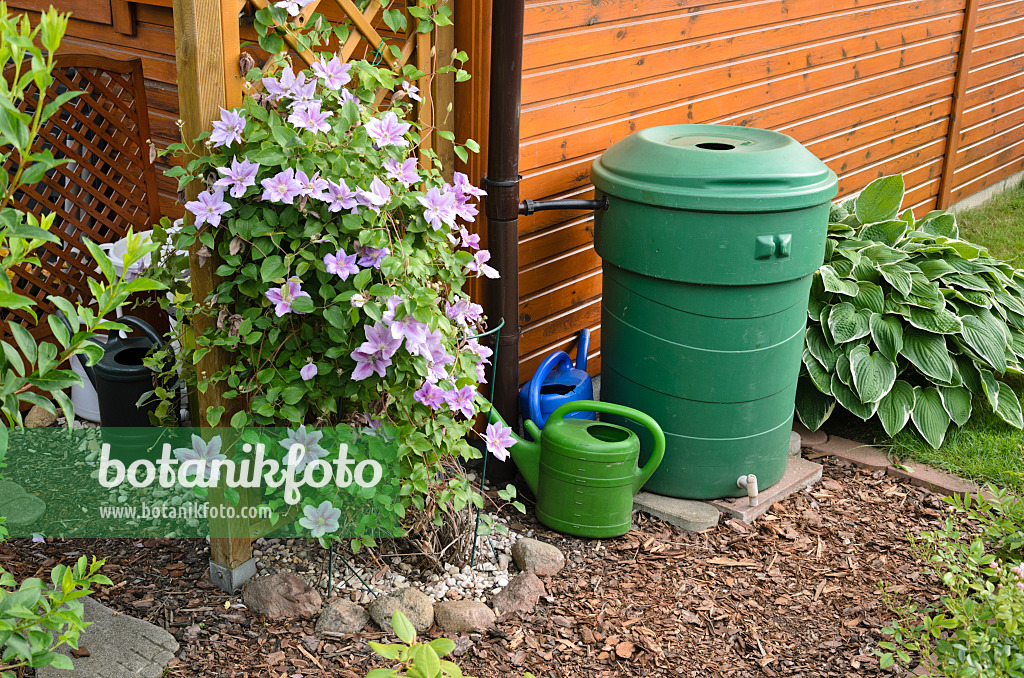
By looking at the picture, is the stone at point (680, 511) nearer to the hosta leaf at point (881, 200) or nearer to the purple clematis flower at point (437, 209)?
the purple clematis flower at point (437, 209)

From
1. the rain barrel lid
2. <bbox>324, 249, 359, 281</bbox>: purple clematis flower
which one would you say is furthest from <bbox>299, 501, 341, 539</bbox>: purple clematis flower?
the rain barrel lid

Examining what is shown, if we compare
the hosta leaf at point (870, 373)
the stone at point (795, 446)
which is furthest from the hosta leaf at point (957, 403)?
the stone at point (795, 446)

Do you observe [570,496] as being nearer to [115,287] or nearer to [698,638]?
[698,638]

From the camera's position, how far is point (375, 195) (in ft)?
7.13

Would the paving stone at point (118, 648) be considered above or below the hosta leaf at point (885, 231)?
below

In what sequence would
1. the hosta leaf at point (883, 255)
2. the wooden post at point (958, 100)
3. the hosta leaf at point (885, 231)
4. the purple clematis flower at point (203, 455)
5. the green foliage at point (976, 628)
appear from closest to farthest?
the green foliage at point (976, 628) → the purple clematis flower at point (203, 455) → the hosta leaf at point (883, 255) → the hosta leaf at point (885, 231) → the wooden post at point (958, 100)

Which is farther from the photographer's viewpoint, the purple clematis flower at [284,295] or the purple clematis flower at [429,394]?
the purple clematis flower at [429,394]

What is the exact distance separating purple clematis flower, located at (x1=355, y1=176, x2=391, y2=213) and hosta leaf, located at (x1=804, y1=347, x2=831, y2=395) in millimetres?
2232

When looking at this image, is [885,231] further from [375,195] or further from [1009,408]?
[375,195]

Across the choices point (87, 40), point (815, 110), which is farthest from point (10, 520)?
point (815, 110)

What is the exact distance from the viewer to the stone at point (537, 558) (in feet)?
9.19

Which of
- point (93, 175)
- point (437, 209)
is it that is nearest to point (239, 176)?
point (437, 209)

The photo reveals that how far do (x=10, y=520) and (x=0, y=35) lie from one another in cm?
195

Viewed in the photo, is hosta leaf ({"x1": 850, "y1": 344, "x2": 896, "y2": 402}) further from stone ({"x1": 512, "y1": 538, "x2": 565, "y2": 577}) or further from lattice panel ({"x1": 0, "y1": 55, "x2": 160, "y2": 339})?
lattice panel ({"x1": 0, "y1": 55, "x2": 160, "y2": 339})
